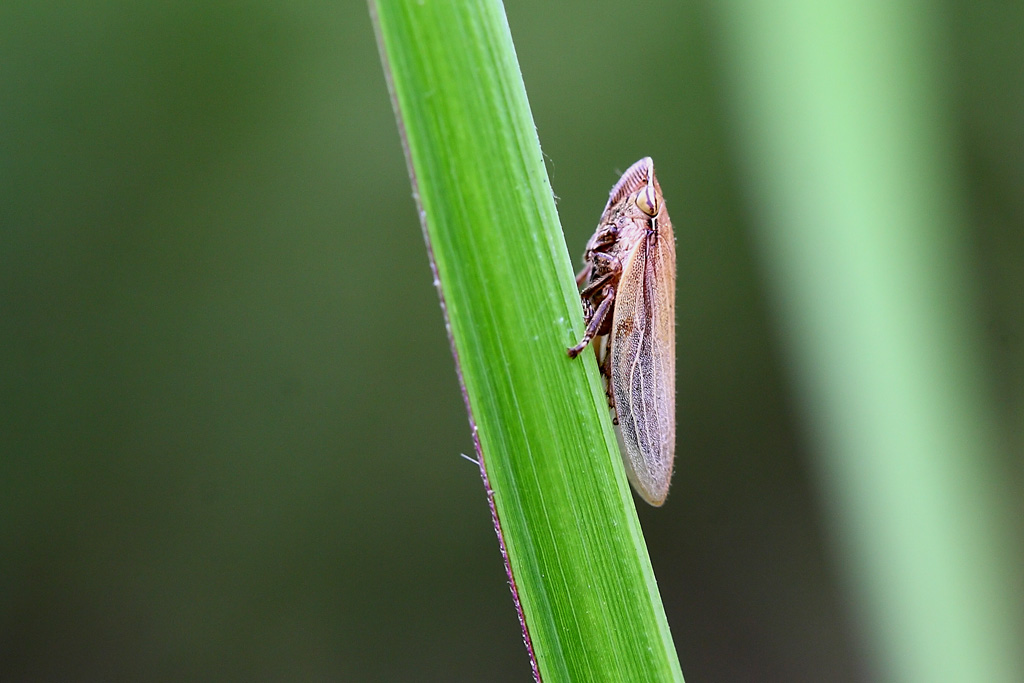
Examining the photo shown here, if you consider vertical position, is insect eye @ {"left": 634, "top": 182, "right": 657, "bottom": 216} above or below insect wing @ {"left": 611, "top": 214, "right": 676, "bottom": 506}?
above

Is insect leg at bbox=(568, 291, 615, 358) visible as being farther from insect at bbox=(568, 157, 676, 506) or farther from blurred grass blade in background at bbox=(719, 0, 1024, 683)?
blurred grass blade in background at bbox=(719, 0, 1024, 683)

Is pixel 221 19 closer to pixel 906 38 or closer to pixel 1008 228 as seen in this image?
pixel 906 38

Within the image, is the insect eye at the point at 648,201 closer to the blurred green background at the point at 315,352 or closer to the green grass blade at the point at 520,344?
the green grass blade at the point at 520,344

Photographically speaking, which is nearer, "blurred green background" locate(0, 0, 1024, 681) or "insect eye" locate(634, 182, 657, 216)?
"insect eye" locate(634, 182, 657, 216)

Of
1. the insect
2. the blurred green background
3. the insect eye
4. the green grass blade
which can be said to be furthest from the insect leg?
the blurred green background

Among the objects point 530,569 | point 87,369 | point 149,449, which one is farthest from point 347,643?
point 530,569

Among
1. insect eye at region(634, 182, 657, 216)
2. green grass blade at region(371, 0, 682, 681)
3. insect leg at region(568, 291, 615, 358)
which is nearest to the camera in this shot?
green grass blade at region(371, 0, 682, 681)

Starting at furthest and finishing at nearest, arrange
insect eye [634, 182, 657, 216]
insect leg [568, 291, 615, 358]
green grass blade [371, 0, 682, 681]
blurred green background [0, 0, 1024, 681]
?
blurred green background [0, 0, 1024, 681], insect eye [634, 182, 657, 216], insect leg [568, 291, 615, 358], green grass blade [371, 0, 682, 681]

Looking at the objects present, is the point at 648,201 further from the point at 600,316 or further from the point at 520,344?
the point at 520,344
